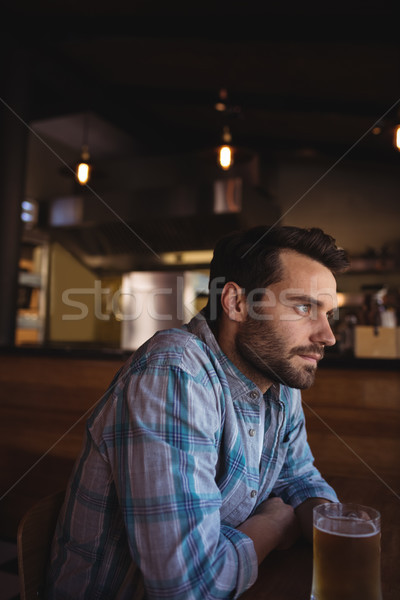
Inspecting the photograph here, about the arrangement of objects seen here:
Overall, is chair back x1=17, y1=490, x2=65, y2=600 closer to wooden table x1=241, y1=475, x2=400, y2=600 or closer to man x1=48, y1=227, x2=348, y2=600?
man x1=48, y1=227, x2=348, y2=600

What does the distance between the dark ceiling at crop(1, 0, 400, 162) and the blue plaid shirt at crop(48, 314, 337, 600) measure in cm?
299

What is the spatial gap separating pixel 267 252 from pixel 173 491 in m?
0.60

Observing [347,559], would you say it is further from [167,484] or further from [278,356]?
[278,356]

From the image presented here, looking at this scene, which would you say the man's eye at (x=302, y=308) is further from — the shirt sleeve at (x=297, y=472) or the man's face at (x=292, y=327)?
the shirt sleeve at (x=297, y=472)

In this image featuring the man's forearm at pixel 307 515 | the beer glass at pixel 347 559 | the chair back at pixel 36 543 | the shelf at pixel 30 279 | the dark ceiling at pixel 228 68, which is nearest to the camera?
the beer glass at pixel 347 559

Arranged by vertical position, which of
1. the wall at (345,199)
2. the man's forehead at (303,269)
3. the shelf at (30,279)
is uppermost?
the wall at (345,199)

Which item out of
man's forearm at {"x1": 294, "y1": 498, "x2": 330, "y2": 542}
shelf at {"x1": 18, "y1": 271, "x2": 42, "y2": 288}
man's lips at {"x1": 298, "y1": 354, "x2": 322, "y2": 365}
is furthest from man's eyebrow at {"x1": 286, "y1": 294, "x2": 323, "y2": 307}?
shelf at {"x1": 18, "y1": 271, "x2": 42, "y2": 288}

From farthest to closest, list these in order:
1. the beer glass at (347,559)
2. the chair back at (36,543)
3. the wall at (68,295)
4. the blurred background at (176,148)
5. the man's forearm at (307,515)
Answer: the wall at (68,295) < the blurred background at (176,148) < the man's forearm at (307,515) < the chair back at (36,543) < the beer glass at (347,559)

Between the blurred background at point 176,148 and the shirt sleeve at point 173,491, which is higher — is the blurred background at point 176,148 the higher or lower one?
the higher one

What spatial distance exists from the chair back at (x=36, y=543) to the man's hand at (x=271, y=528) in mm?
361

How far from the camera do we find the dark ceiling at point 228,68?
3.37 m

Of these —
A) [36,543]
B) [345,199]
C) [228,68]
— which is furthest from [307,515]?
[345,199]

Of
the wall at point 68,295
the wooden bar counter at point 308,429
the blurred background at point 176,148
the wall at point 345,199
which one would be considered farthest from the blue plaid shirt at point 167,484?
the wall at point 68,295

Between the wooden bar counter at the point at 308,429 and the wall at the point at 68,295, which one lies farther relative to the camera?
the wall at the point at 68,295
